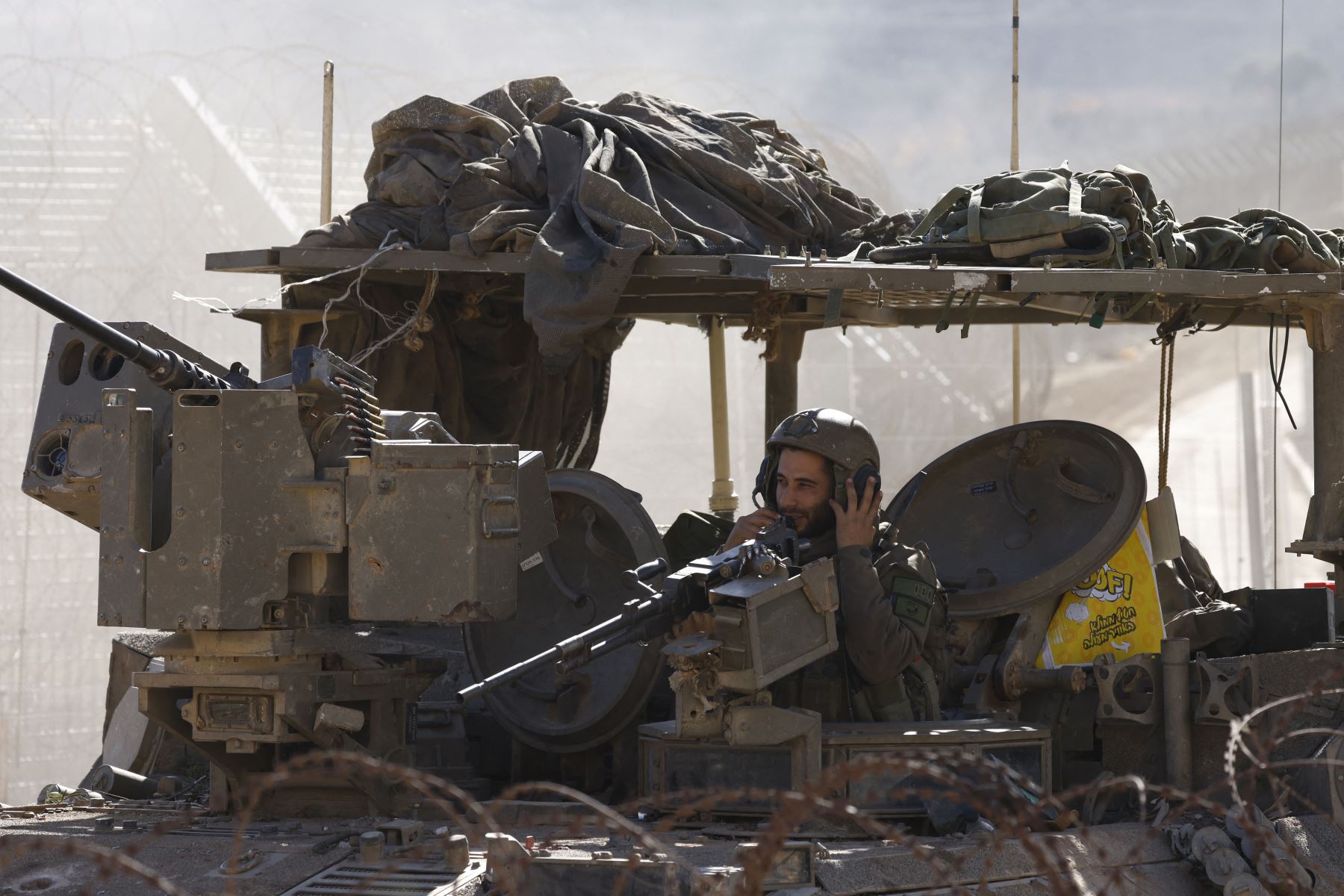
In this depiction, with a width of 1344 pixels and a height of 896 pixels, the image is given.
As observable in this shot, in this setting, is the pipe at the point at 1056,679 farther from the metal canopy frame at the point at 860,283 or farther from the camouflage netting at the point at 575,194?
the camouflage netting at the point at 575,194

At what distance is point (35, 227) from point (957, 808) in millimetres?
10737

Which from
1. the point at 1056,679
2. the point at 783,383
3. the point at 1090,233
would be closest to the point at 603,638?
the point at 1056,679

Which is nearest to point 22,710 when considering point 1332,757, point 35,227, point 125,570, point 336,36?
point 35,227

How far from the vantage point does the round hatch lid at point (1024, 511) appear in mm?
6547

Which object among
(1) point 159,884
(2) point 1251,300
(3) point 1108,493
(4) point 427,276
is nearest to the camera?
(1) point 159,884

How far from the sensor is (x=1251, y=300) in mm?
7195

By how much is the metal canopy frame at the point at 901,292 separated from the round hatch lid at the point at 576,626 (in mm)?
1066

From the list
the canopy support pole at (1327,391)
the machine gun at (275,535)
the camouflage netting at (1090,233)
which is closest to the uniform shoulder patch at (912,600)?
the machine gun at (275,535)

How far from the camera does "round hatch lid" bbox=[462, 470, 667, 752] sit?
6340mm

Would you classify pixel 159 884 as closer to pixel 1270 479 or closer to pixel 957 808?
pixel 957 808

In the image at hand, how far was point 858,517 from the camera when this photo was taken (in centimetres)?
582

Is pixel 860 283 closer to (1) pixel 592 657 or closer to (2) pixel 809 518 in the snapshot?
(2) pixel 809 518

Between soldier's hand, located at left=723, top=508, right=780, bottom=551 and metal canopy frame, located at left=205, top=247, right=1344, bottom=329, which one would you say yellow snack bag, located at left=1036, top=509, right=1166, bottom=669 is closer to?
metal canopy frame, located at left=205, top=247, right=1344, bottom=329

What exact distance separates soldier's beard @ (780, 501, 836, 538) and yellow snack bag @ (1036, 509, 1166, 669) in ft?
3.71
